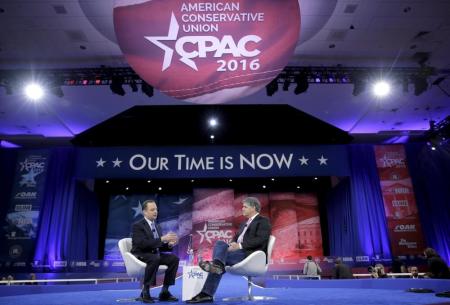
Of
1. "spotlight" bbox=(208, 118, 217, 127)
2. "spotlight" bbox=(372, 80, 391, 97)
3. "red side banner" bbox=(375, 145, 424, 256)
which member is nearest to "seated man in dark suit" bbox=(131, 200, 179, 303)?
"spotlight" bbox=(372, 80, 391, 97)

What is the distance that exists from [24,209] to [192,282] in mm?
9929

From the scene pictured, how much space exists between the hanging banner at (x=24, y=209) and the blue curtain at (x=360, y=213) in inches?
386

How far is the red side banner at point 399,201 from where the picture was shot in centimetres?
1096

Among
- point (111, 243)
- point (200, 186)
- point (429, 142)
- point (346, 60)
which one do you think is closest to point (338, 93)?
point (346, 60)

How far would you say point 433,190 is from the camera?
11.8 metres

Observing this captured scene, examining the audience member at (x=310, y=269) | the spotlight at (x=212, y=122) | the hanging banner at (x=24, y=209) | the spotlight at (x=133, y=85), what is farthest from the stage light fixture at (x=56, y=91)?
the audience member at (x=310, y=269)

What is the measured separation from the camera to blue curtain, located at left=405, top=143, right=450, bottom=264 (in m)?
11.2

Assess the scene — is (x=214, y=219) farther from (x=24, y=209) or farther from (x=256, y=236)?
(x=256, y=236)

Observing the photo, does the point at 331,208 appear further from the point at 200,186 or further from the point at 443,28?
the point at 443,28

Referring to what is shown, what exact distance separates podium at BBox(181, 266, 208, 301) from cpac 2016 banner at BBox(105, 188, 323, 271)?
9111 millimetres

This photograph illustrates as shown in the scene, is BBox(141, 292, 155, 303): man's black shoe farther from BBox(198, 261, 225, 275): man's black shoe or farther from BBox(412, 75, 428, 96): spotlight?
BBox(412, 75, 428, 96): spotlight

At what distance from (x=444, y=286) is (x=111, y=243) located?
1092 cm

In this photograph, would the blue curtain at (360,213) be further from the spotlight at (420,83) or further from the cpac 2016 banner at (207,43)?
the cpac 2016 banner at (207,43)

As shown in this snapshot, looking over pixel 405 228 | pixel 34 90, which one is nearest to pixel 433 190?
pixel 405 228
